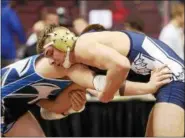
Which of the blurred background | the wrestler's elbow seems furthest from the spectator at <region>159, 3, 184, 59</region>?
the wrestler's elbow

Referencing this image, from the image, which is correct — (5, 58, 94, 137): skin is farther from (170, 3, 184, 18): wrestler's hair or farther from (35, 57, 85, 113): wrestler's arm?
(170, 3, 184, 18): wrestler's hair

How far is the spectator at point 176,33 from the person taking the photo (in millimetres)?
4125

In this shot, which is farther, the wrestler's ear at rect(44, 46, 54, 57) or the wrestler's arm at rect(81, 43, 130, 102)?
the wrestler's ear at rect(44, 46, 54, 57)

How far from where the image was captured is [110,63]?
2658 millimetres

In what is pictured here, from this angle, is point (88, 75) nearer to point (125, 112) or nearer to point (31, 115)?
point (31, 115)

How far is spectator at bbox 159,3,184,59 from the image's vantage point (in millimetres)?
4125

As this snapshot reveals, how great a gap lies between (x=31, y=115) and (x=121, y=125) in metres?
0.69

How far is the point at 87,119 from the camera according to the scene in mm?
3783

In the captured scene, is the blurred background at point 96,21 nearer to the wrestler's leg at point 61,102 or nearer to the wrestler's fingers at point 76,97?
the wrestler's leg at point 61,102

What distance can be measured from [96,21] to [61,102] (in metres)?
1.73

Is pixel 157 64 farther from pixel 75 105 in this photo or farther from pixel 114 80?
pixel 75 105

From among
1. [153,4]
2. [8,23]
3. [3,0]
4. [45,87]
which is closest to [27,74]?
[45,87]

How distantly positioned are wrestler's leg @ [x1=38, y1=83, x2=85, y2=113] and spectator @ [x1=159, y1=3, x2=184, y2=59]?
1.11m

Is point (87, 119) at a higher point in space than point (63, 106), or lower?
lower
